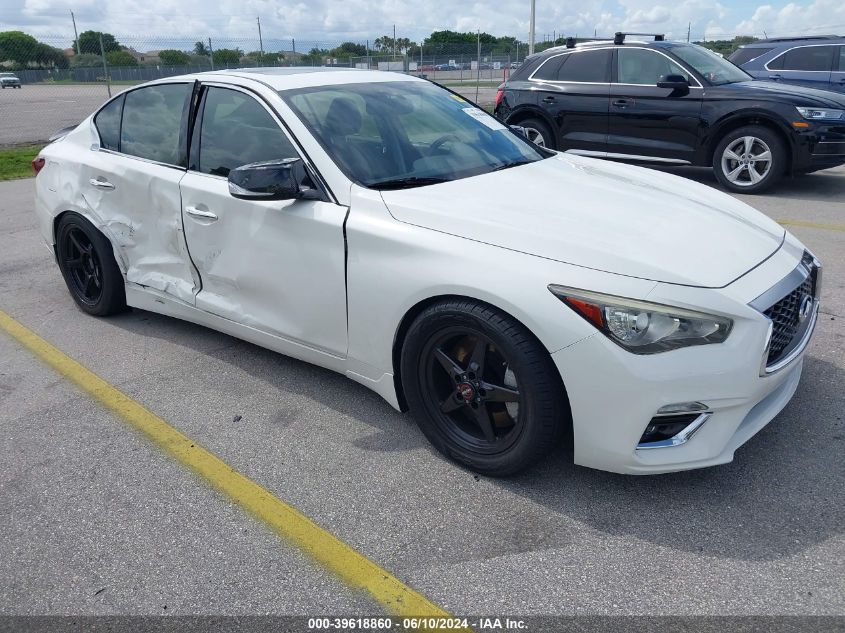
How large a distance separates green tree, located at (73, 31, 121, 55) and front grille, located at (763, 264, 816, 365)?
1732 centimetres

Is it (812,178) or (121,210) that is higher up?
(121,210)

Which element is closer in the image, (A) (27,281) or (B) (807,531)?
(B) (807,531)

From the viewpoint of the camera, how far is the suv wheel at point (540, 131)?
31.9ft

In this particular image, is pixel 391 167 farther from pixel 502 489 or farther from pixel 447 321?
pixel 502 489

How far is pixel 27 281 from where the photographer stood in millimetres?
5895

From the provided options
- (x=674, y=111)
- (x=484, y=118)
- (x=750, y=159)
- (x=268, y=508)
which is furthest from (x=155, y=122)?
(x=750, y=159)

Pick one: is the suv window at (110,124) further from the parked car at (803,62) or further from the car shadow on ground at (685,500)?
the parked car at (803,62)

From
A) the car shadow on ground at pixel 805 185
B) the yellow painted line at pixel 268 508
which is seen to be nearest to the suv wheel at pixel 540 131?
the car shadow on ground at pixel 805 185

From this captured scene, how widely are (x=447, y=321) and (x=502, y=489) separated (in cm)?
71

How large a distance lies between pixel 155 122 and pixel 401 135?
166cm

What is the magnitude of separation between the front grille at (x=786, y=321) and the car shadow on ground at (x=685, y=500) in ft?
1.76

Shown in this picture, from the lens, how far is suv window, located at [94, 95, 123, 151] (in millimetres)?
4613

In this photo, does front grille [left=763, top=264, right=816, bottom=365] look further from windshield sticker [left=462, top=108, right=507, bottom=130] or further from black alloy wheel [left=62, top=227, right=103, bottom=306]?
black alloy wheel [left=62, top=227, right=103, bottom=306]

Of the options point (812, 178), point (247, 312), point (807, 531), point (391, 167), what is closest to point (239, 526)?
point (247, 312)
